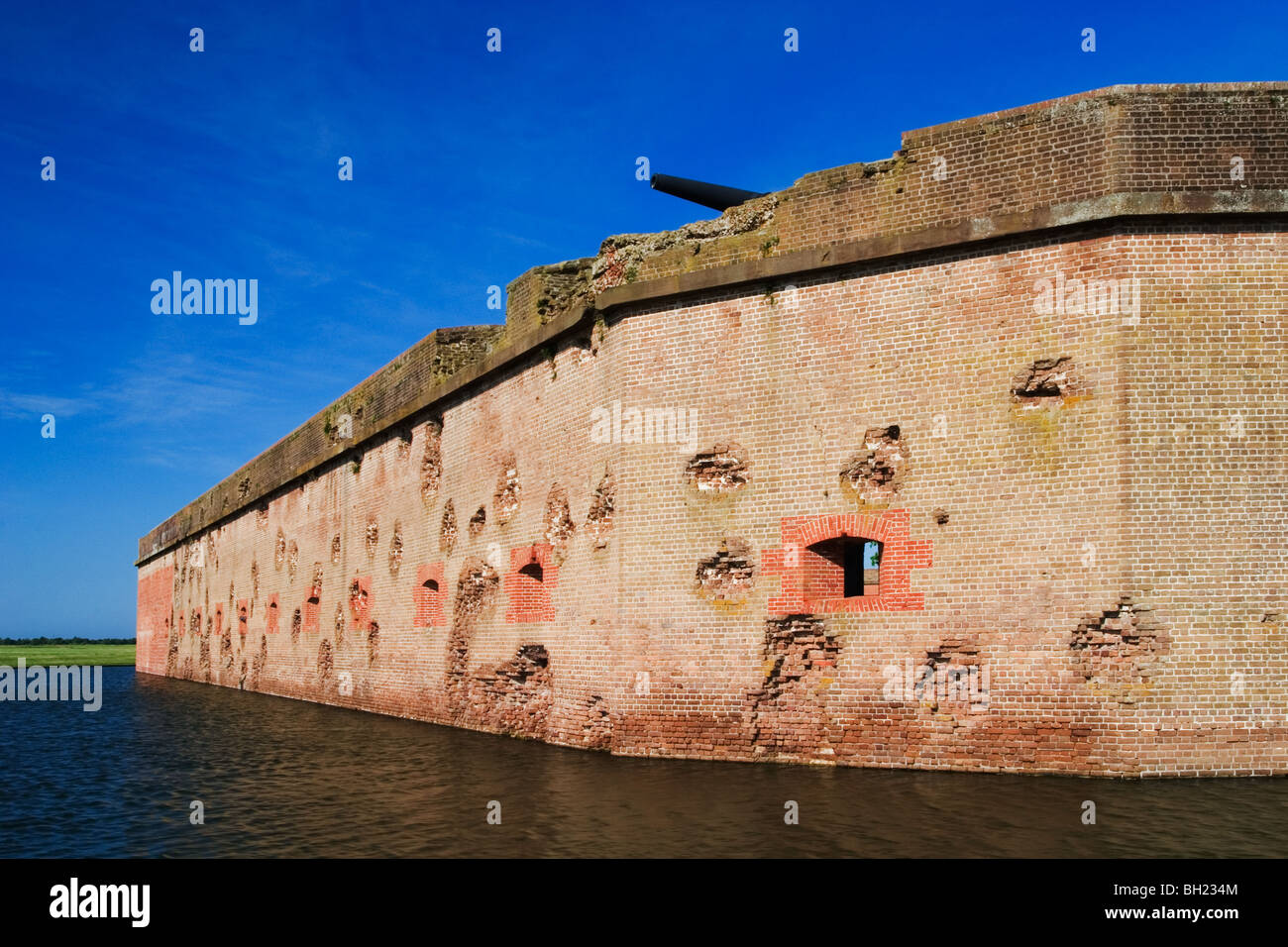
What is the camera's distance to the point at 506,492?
49.4 ft

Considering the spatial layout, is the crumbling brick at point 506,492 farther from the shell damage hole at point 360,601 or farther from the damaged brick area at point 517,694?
the shell damage hole at point 360,601

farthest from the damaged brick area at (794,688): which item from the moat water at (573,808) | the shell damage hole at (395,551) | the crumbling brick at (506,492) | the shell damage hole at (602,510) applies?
the shell damage hole at (395,551)

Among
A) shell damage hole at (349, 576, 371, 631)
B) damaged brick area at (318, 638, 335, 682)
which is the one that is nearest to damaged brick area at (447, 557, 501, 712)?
shell damage hole at (349, 576, 371, 631)

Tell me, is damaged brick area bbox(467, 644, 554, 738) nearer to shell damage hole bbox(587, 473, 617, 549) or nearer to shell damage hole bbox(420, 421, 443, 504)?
shell damage hole bbox(587, 473, 617, 549)

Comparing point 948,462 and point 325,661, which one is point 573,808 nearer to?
point 948,462

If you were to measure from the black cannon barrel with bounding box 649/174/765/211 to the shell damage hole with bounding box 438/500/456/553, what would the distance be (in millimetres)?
6133

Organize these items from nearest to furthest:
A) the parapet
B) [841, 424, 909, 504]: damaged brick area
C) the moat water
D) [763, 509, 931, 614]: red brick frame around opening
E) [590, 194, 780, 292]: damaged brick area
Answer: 1. the moat water
2. the parapet
3. [763, 509, 931, 614]: red brick frame around opening
4. [841, 424, 909, 504]: damaged brick area
5. [590, 194, 780, 292]: damaged brick area

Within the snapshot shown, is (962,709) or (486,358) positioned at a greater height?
(486,358)

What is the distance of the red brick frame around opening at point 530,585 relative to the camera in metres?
13.7

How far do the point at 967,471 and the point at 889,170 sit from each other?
125 inches

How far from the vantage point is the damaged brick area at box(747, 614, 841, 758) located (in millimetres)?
10898

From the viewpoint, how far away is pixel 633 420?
12281 mm
